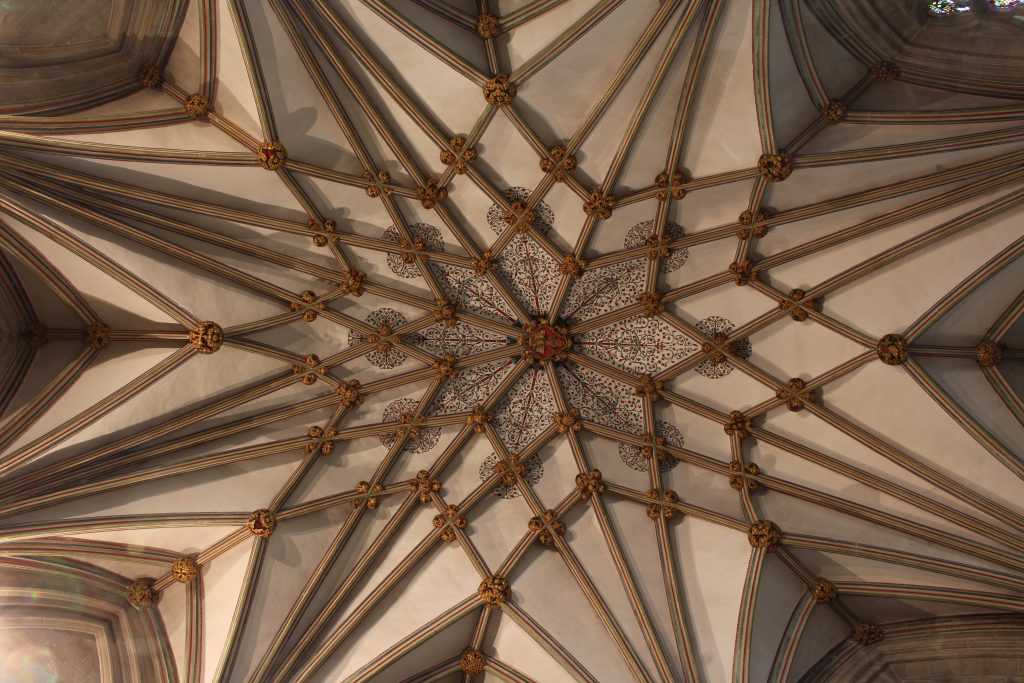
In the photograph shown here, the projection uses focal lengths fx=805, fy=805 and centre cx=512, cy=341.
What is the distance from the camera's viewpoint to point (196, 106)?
1204 cm

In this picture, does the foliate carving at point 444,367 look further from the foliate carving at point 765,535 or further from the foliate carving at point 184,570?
the foliate carving at point 765,535

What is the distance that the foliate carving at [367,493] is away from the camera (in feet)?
47.4

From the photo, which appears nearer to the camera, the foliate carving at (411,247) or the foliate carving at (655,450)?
the foliate carving at (411,247)

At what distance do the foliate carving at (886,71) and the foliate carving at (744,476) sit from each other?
6.59m

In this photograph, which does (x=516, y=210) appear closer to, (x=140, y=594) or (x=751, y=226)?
(x=751, y=226)

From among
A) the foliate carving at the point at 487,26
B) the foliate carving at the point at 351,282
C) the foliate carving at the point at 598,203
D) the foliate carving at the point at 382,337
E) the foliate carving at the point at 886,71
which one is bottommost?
the foliate carving at the point at 382,337

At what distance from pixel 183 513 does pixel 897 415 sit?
38.5ft

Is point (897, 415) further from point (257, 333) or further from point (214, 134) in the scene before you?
point (214, 134)

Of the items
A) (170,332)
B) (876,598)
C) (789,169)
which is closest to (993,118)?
(789,169)

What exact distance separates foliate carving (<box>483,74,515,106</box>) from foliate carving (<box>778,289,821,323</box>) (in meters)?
5.69

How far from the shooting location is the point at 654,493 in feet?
47.8

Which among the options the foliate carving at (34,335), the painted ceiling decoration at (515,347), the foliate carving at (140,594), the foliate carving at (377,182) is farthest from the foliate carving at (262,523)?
the foliate carving at (377,182)

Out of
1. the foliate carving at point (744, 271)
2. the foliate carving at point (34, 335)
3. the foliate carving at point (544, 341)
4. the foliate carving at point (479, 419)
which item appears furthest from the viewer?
the foliate carving at point (479, 419)

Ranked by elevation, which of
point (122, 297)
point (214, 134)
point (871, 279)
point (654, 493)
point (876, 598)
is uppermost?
point (214, 134)
